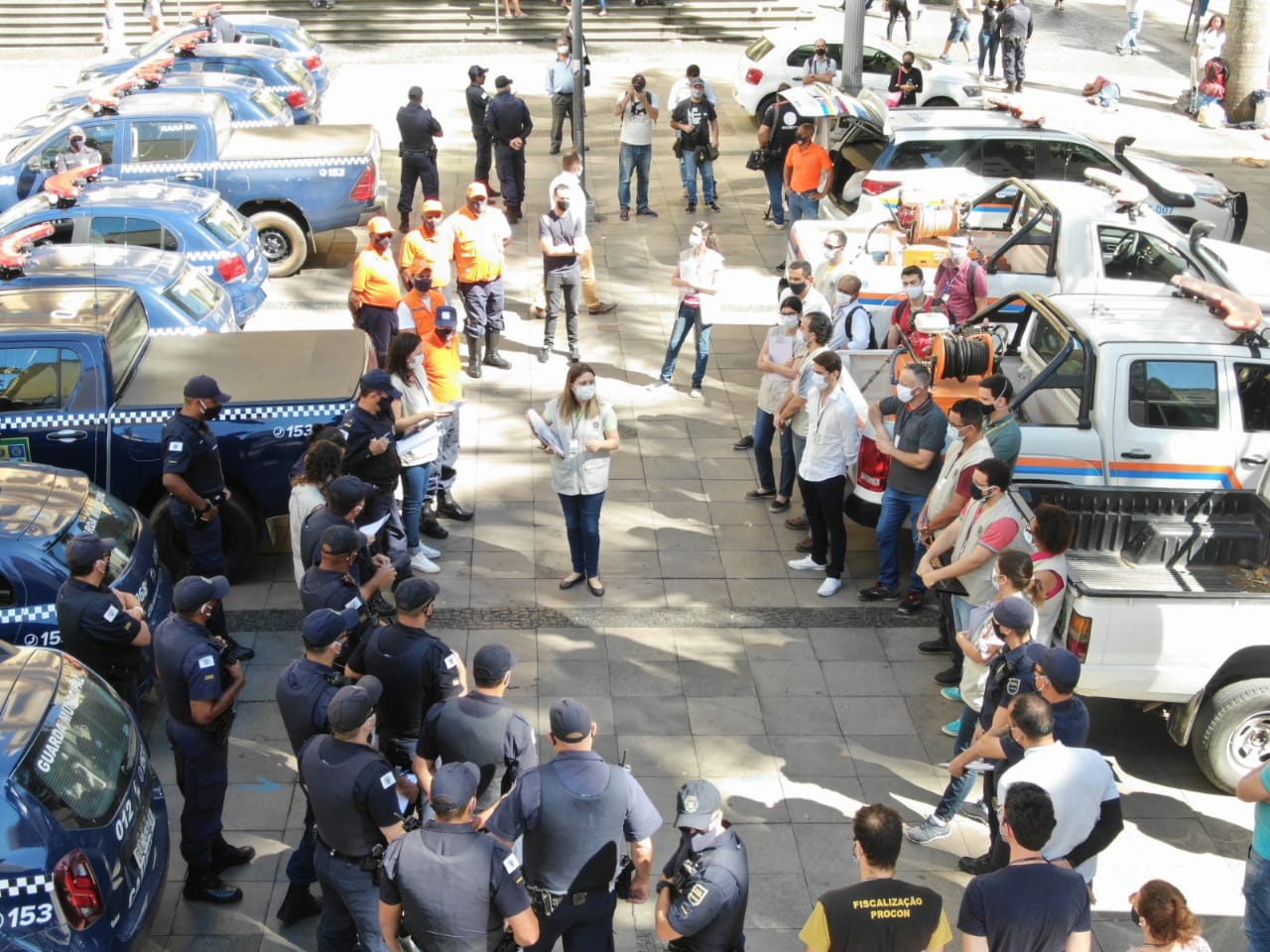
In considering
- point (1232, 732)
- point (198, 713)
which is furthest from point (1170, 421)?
point (198, 713)

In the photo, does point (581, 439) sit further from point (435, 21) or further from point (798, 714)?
point (435, 21)

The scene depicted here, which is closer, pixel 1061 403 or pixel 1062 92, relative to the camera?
pixel 1061 403

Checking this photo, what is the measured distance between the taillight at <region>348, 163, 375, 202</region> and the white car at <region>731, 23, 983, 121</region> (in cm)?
775

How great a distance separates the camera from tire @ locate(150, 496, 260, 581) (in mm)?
9289

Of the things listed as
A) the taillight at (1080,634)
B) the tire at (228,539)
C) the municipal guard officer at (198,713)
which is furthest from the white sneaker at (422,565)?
the taillight at (1080,634)

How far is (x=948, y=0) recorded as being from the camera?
103 ft

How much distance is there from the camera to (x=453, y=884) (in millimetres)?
4902

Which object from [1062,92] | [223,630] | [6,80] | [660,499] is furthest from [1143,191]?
[6,80]

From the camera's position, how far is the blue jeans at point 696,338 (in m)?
12.0

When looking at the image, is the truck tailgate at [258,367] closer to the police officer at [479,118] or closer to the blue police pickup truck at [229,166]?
the blue police pickup truck at [229,166]

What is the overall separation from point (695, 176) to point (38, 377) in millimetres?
9516

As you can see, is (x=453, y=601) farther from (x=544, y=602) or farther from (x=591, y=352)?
(x=591, y=352)

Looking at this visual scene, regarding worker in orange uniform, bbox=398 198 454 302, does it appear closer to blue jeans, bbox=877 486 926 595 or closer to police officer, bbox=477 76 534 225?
blue jeans, bbox=877 486 926 595

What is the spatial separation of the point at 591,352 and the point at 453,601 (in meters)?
4.66
